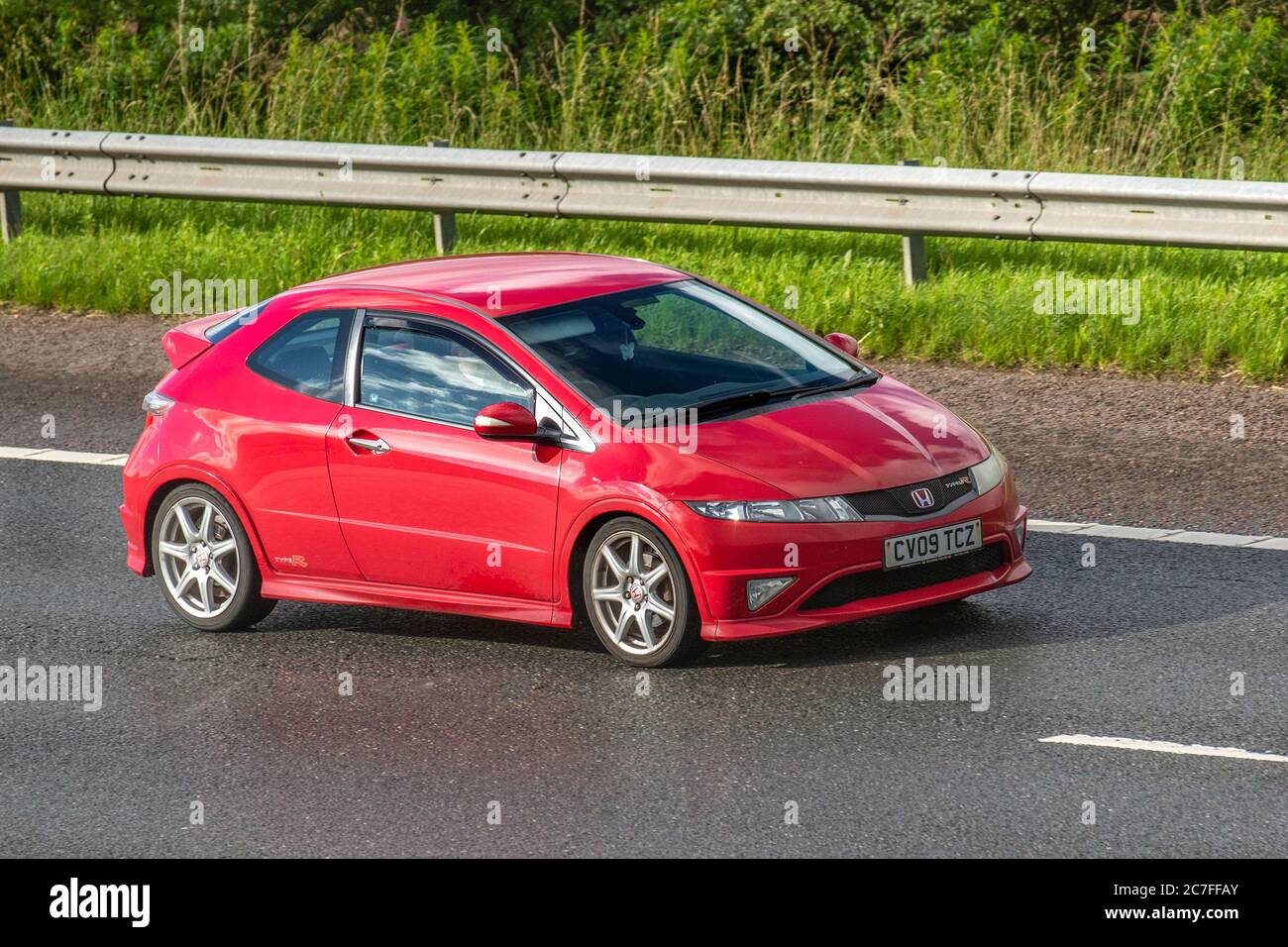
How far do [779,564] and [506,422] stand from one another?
1.14 meters

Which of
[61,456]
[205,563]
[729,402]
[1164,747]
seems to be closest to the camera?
[1164,747]

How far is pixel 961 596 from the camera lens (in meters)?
7.58

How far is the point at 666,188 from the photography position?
44.2 feet

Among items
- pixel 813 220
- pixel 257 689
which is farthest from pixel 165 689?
pixel 813 220

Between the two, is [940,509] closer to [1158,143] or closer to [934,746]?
[934,746]

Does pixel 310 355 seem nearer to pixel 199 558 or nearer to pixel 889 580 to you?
pixel 199 558

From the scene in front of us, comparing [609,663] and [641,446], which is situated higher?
[641,446]

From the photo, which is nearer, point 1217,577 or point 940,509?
point 940,509

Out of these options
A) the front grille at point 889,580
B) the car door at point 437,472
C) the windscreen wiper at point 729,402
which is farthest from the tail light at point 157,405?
the front grille at point 889,580

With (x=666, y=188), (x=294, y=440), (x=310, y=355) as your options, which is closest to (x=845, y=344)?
(x=310, y=355)

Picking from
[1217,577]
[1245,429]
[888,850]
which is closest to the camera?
[888,850]

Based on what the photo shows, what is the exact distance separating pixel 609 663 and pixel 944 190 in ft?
19.0

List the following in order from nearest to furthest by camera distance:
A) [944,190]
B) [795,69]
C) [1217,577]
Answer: [1217,577] → [944,190] → [795,69]

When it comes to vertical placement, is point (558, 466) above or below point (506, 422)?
below
